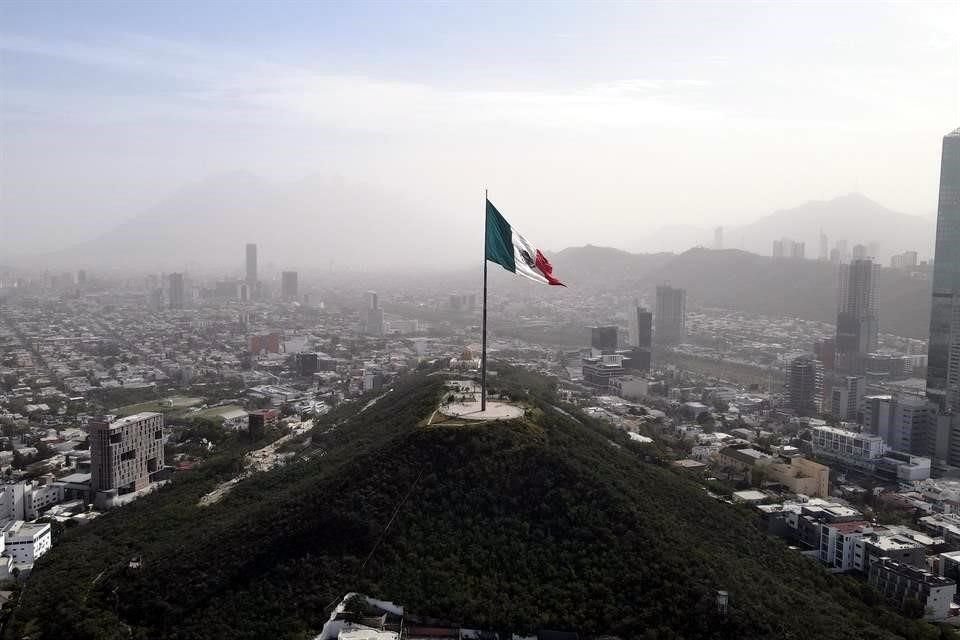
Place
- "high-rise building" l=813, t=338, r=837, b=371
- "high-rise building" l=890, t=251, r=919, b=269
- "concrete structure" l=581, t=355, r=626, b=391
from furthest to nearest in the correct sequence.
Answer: "high-rise building" l=890, t=251, r=919, b=269
"high-rise building" l=813, t=338, r=837, b=371
"concrete structure" l=581, t=355, r=626, b=391

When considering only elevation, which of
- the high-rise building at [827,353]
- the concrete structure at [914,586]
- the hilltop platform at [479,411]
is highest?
the hilltop platform at [479,411]

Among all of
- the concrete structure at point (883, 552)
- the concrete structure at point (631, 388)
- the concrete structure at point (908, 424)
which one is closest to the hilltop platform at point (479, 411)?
the concrete structure at point (883, 552)

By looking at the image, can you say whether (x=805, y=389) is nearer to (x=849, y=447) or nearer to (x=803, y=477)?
A: (x=849, y=447)

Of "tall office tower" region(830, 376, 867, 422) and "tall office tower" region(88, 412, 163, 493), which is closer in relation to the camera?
"tall office tower" region(88, 412, 163, 493)

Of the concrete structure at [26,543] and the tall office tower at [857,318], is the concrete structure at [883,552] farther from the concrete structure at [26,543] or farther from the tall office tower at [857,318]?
the tall office tower at [857,318]

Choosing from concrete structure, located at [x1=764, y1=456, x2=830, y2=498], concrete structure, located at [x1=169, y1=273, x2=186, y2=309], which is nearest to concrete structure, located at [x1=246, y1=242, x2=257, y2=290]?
concrete structure, located at [x1=169, y1=273, x2=186, y2=309]

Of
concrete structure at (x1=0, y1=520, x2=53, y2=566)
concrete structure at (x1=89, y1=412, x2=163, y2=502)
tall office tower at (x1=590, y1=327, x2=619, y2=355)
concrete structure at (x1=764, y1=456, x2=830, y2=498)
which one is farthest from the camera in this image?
tall office tower at (x1=590, y1=327, x2=619, y2=355)

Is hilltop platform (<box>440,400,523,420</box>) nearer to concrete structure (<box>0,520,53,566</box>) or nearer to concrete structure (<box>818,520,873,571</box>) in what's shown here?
concrete structure (<box>818,520,873,571</box>)

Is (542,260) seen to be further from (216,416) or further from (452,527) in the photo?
(216,416)
